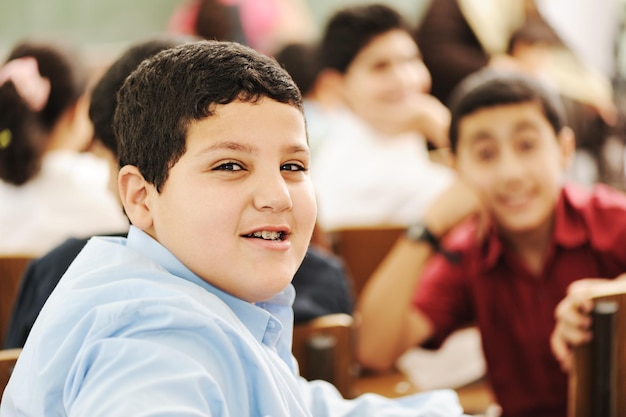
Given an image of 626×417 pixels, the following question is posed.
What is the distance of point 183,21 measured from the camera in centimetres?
464

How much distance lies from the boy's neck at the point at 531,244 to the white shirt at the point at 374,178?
2.51ft

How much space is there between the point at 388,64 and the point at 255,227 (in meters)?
2.20

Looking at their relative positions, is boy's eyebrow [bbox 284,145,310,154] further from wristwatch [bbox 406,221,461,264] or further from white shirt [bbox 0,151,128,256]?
white shirt [bbox 0,151,128,256]

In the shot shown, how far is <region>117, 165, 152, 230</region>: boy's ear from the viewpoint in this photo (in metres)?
0.92

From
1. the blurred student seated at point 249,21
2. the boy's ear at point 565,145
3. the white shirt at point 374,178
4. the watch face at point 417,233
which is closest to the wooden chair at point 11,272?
the watch face at point 417,233

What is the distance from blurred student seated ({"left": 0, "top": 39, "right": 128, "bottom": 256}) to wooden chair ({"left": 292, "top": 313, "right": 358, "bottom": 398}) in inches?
39.3

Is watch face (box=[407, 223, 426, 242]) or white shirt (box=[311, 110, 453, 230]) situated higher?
watch face (box=[407, 223, 426, 242])

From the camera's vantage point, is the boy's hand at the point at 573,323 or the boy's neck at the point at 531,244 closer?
the boy's hand at the point at 573,323

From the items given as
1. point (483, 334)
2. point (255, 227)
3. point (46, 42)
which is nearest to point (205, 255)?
point (255, 227)

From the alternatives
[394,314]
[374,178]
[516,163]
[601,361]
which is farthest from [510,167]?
[374,178]

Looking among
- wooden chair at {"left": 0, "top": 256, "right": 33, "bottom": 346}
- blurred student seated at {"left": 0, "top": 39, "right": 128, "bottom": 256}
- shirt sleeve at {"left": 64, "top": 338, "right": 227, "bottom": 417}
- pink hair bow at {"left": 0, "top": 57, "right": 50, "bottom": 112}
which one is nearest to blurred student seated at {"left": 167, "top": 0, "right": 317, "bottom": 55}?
blurred student seated at {"left": 0, "top": 39, "right": 128, "bottom": 256}

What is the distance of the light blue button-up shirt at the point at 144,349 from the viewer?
709 millimetres

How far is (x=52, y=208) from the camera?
2.26 metres

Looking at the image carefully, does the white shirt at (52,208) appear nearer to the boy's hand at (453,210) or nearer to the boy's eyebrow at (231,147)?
the boy's hand at (453,210)
